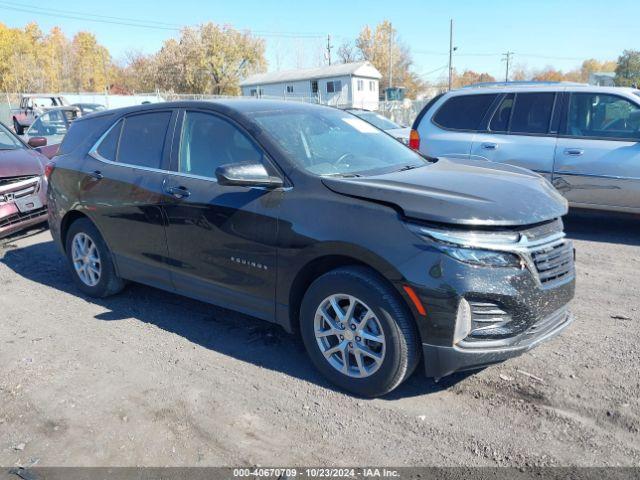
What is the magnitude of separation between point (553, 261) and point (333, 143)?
5.92 feet

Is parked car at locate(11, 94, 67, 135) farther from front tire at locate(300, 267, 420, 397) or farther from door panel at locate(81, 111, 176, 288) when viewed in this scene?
front tire at locate(300, 267, 420, 397)

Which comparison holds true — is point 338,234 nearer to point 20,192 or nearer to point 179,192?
point 179,192

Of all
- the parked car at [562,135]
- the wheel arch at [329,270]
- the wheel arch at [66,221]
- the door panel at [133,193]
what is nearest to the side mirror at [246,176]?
the wheel arch at [329,270]

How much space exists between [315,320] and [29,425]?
1.84 meters

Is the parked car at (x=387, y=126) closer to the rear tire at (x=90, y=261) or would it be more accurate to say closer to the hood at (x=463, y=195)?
the rear tire at (x=90, y=261)

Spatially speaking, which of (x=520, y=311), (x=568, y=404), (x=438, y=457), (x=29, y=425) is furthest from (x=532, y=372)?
(x=29, y=425)

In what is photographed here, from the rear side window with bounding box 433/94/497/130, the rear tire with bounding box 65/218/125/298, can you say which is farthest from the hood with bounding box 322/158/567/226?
the rear side window with bounding box 433/94/497/130

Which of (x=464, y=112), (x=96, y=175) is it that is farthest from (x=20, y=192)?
(x=464, y=112)

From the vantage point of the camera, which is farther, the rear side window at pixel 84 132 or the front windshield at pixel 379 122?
the front windshield at pixel 379 122

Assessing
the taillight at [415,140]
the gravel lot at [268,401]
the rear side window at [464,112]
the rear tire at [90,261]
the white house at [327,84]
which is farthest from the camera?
the white house at [327,84]

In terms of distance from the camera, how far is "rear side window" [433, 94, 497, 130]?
24.8 feet

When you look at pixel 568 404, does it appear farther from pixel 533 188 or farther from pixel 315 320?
pixel 315 320

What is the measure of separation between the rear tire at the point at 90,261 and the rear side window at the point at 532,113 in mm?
5308

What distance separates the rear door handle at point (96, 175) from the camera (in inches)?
196
